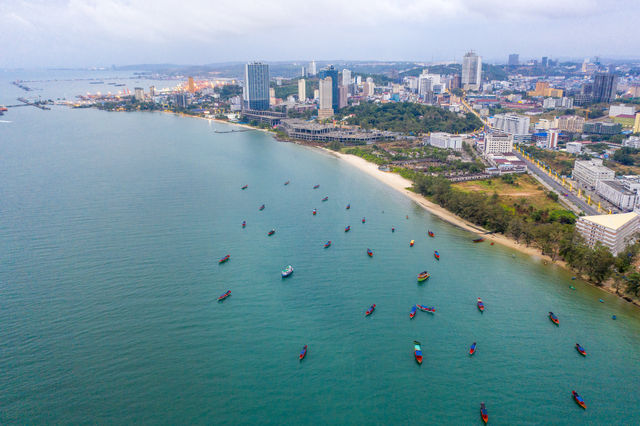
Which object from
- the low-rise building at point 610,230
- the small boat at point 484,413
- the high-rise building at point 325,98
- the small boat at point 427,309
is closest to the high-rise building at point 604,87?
the high-rise building at point 325,98

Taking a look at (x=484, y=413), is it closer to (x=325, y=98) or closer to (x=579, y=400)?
(x=579, y=400)

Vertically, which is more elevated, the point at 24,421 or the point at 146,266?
the point at 146,266

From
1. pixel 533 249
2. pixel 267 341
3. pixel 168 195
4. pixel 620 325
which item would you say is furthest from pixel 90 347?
pixel 533 249

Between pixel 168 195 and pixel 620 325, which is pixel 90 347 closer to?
pixel 168 195

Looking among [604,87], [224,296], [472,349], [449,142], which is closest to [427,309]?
[472,349]

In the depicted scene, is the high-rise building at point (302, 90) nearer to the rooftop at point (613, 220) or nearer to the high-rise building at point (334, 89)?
the high-rise building at point (334, 89)

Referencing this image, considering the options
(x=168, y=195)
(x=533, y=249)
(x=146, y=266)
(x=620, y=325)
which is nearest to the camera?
(x=620, y=325)

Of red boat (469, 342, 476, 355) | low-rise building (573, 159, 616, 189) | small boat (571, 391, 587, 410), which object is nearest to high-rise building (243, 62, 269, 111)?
low-rise building (573, 159, 616, 189)
